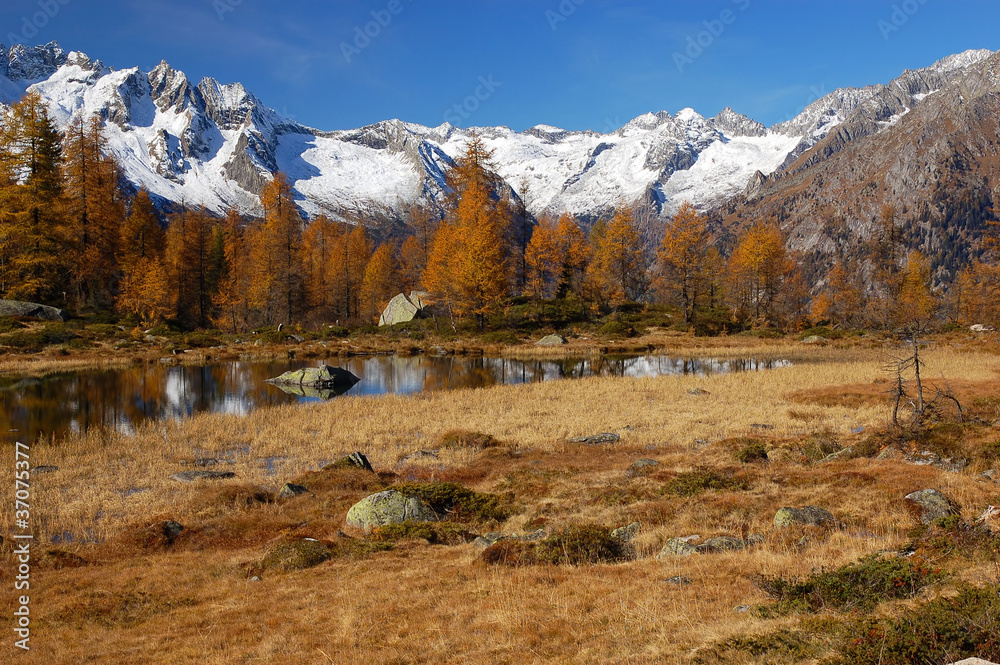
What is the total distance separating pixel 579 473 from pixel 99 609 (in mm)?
11402

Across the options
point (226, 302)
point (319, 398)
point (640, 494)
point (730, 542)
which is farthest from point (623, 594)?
point (226, 302)

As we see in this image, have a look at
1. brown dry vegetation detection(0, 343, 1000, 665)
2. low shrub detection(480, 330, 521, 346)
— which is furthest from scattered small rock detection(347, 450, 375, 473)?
low shrub detection(480, 330, 521, 346)

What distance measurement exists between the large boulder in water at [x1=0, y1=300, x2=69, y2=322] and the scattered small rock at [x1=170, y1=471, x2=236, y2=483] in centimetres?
4751

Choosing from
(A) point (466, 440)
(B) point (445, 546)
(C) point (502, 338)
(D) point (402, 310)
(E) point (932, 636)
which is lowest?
(B) point (445, 546)

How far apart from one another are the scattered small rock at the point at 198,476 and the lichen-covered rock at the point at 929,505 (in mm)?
17171

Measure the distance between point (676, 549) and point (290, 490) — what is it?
414 inches

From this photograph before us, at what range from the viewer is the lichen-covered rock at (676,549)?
31.1 feet

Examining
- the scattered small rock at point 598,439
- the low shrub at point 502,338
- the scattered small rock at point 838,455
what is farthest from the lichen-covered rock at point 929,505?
the low shrub at point 502,338

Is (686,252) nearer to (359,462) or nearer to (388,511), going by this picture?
(359,462)

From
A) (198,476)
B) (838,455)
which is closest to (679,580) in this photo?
(838,455)

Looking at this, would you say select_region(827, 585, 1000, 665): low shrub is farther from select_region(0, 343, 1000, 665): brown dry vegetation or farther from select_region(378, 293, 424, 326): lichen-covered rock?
select_region(378, 293, 424, 326): lichen-covered rock

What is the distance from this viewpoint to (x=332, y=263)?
286 feet

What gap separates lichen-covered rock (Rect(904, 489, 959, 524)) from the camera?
1006 centimetres

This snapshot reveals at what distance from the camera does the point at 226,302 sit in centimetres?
7238
